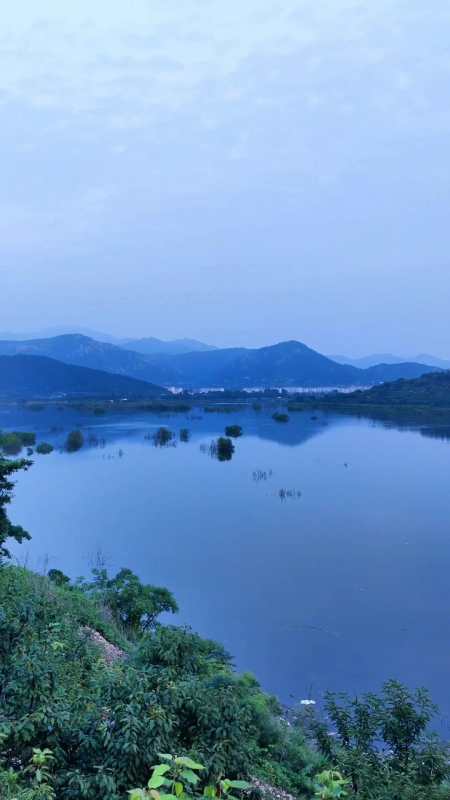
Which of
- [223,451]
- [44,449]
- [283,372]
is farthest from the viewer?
[283,372]

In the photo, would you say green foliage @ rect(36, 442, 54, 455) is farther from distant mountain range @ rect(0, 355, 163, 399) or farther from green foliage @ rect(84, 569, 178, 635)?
distant mountain range @ rect(0, 355, 163, 399)

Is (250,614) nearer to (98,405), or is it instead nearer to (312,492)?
(312,492)

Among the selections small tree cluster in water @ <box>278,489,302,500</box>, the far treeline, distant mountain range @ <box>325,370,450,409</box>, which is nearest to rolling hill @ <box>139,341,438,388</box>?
distant mountain range @ <box>325,370,450,409</box>

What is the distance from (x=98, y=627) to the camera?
668cm

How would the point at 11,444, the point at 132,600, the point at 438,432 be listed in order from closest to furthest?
the point at 132,600 < the point at 11,444 < the point at 438,432

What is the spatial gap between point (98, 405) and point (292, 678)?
5191 cm

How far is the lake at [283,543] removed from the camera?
8.47 meters

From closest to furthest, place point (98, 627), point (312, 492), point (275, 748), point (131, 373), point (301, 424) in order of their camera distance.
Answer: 1. point (275, 748)
2. point (98, 627)
3. point (312, 492)
4. point (301, 424)
5. point (131, 373)

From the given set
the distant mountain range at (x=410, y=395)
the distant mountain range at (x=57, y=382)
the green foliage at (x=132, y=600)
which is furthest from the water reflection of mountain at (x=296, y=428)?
the distant mountain range at (x=57, y=382)

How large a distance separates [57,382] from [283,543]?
226ft

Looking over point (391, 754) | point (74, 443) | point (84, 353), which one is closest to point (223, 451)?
point (74, 443)

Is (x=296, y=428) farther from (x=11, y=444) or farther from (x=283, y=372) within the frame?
(x=283, y=372)

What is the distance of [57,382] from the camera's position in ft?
255

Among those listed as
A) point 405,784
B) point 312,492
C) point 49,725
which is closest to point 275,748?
point 405,784
